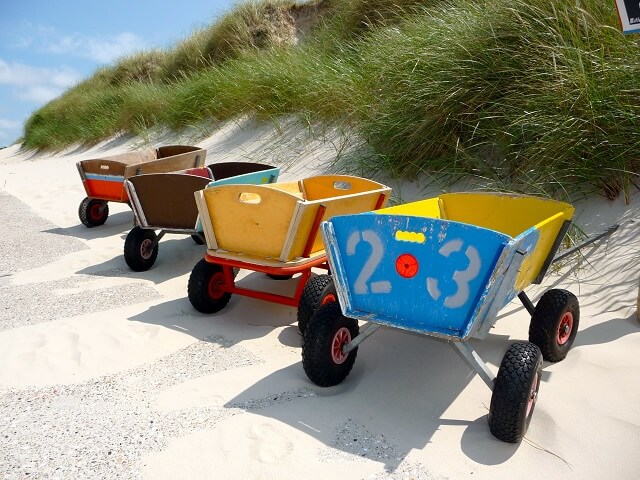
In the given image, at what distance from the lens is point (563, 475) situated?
8.00 feet

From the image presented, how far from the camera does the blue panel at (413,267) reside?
264 centimetres

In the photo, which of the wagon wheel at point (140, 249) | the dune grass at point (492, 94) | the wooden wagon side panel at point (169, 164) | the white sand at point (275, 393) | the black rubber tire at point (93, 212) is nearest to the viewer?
the white sand at point (275, 393)

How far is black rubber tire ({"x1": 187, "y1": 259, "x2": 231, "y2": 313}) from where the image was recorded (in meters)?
4.11

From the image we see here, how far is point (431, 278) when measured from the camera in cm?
274

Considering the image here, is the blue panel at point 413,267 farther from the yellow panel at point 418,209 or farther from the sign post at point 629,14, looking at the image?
the sign post at point 629,14

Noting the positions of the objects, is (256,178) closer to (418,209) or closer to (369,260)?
(418,209)

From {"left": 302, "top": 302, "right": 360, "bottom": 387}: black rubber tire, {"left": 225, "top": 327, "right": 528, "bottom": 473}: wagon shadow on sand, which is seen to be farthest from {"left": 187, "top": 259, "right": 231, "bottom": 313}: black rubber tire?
{"left": 302, "top": 302, "right": 360, "bottom": 387}: black rubber tire

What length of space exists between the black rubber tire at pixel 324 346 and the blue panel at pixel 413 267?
0.15 meters

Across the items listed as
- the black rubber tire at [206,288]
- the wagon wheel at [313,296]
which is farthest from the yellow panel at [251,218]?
the wagon wheel at [313,296]

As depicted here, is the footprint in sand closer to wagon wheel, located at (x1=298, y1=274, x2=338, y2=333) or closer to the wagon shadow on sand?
the wagon shadow on sand

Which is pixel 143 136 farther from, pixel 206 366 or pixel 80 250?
pixel 206 366

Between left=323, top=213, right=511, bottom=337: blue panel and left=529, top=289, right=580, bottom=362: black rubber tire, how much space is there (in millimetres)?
702

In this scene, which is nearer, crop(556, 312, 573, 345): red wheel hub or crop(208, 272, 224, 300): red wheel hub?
crop(556, 312, 573, 345): red wheel hub

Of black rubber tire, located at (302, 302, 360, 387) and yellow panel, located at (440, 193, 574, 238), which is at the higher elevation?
yellow panel, located at (440, 193, 574, 238)
